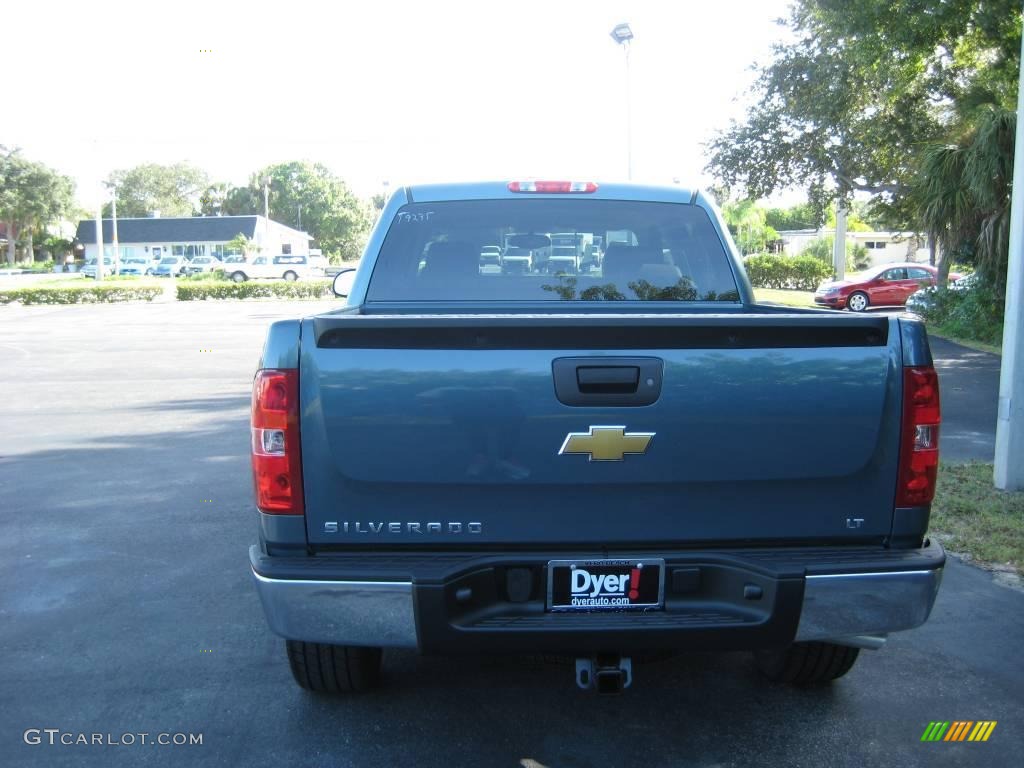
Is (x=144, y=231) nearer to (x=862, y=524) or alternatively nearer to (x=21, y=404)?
(x=21, y=404)

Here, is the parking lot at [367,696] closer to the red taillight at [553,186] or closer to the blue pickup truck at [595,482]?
the blue pickup truck at [595,482]

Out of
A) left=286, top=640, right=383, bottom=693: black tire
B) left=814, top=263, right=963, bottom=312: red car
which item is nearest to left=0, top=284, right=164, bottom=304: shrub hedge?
left=814, top=263, right=963, bottom=312: red car

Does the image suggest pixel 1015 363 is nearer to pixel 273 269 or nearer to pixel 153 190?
pixel 273 269

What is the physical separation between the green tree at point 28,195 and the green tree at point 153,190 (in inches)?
1192

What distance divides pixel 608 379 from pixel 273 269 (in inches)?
2279

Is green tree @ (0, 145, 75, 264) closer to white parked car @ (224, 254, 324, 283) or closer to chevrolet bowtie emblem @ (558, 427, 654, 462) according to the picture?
white parked car @ (224, 254, 324, 283)

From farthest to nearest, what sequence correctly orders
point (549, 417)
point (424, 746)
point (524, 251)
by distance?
1. point (524, 251)
2. point (424, 746)
3. point (549, 417)

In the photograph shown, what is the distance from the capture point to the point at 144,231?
90938mm

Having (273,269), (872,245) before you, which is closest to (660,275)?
(273,269)

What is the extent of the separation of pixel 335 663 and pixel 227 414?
7.63m

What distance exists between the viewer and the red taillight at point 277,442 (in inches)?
114

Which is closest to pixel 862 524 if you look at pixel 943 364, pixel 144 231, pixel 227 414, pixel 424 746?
pixel 424 746

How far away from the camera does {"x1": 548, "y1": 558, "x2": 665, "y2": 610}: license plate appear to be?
116 inches

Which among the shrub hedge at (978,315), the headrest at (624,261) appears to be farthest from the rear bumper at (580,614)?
the shrub hedge at (978,315)
